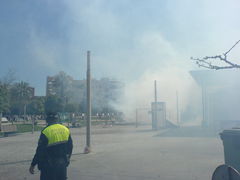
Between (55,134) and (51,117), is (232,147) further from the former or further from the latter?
(51,117)

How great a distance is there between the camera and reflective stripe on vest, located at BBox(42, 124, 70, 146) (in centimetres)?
490

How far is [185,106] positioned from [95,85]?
14.1m

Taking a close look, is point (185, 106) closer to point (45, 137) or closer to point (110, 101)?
point (110, 101)

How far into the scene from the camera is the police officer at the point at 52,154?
4.85 metres

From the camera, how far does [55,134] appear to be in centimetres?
495

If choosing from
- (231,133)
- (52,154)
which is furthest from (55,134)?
(231,133)

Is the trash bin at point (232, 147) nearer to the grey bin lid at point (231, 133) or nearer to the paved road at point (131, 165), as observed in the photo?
the grey bin lid at point (231, 133)

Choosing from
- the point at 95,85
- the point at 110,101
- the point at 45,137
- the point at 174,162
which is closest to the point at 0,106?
the point at 95,85

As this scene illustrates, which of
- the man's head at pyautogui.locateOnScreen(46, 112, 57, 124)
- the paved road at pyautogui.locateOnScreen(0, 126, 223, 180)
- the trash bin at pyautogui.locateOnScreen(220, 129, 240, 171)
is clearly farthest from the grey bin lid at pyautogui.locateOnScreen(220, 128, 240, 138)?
the man's head at pyautogui.locateOnScreen(46, 112, 57, 124)

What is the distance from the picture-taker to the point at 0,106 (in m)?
26.3

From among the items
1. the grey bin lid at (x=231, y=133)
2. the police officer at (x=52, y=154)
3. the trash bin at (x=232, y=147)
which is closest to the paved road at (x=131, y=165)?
the trash bin at (x=232, y=147)

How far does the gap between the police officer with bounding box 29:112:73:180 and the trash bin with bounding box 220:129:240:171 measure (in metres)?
3.24

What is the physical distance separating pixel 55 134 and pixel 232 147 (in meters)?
3.49

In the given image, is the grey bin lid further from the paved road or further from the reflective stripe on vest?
the reflective stripe on vest
